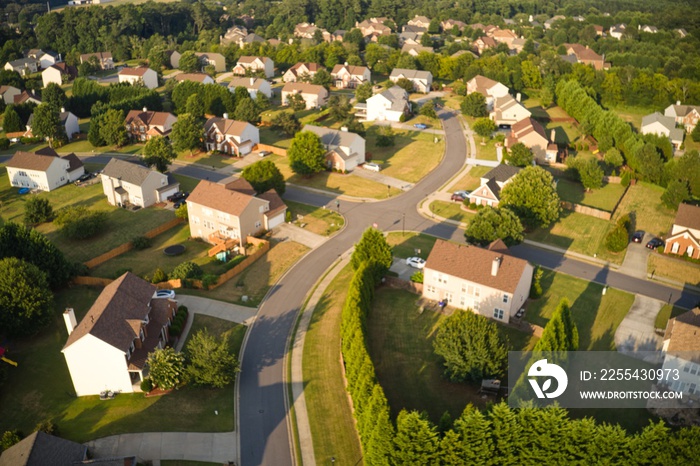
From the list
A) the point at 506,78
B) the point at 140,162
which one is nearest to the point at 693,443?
the point at 140,162

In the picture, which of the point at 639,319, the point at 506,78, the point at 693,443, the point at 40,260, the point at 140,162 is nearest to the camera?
the point at 693,443

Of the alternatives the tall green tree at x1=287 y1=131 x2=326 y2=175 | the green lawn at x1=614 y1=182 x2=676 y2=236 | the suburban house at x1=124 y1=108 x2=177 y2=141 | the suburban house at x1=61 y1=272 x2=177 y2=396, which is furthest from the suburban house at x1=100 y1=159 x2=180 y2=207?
the green lawn at x1=614 y1=182 x2=676 y2=236

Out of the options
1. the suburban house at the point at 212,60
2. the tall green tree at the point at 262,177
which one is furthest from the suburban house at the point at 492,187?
the suburban house at the point at 212,60

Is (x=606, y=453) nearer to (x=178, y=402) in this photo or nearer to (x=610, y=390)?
(x=610, y=390)

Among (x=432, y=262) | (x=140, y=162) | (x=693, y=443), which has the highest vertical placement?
(x=693, y=443)

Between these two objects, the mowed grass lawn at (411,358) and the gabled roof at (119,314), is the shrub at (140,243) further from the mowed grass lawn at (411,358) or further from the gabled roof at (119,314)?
the mowed grass lawn at (411,358)

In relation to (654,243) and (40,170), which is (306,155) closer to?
(40,170)

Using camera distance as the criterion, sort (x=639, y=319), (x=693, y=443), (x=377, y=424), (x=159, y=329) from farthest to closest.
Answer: (x=639, y=319) → (x=159, y=329) → (x=377, y=424) → (x=693, y=443)
